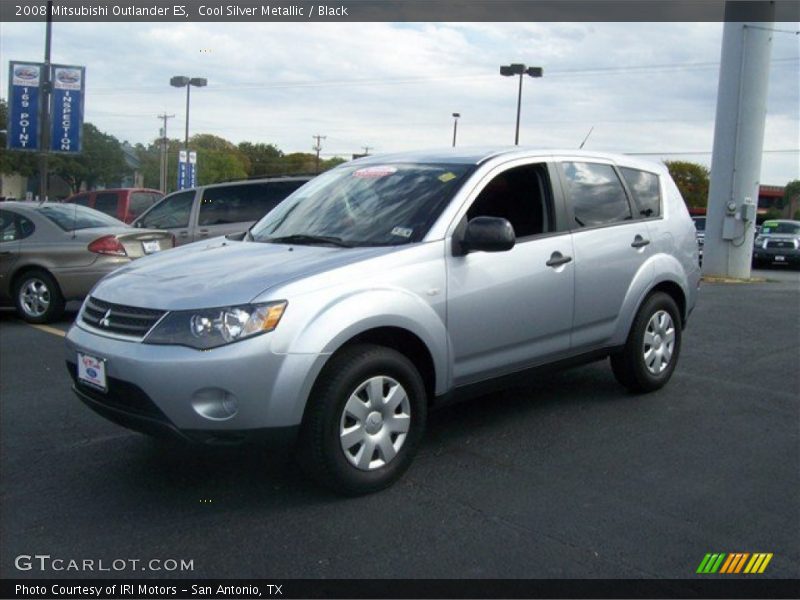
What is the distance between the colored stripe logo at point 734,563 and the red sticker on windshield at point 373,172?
2916 mm

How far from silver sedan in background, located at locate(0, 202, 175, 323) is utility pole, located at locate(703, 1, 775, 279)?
37.3 feet

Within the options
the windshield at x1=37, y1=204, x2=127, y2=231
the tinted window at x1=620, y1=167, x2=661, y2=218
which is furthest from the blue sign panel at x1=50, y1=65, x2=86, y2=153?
the tinted window at x1=620, y1=167, x2=661, y2=218

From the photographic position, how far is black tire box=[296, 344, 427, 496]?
3896mm

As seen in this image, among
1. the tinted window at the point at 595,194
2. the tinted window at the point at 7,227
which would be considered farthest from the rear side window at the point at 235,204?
the tinted window at the point at 595,194

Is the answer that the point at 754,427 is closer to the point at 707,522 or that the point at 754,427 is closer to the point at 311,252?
the point at 707,522

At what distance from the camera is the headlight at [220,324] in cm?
376

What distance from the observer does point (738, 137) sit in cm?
1581

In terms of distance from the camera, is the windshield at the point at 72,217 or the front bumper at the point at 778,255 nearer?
the windshield at the point at 72,217

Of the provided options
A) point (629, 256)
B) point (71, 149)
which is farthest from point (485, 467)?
point (71, 149)

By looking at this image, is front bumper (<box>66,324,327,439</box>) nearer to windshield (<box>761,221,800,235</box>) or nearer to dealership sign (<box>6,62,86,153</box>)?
dealership sign (<box>6,62,86,153</box>)

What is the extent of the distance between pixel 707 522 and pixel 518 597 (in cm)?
119

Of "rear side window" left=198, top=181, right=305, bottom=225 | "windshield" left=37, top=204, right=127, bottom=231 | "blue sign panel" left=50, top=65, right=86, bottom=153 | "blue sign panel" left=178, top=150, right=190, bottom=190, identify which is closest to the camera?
"windshield" left=37, top=204, right=127, bottom=231

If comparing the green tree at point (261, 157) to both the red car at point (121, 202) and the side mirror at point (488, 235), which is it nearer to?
the red car at point (121, 202)

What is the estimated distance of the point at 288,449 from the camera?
390cm
